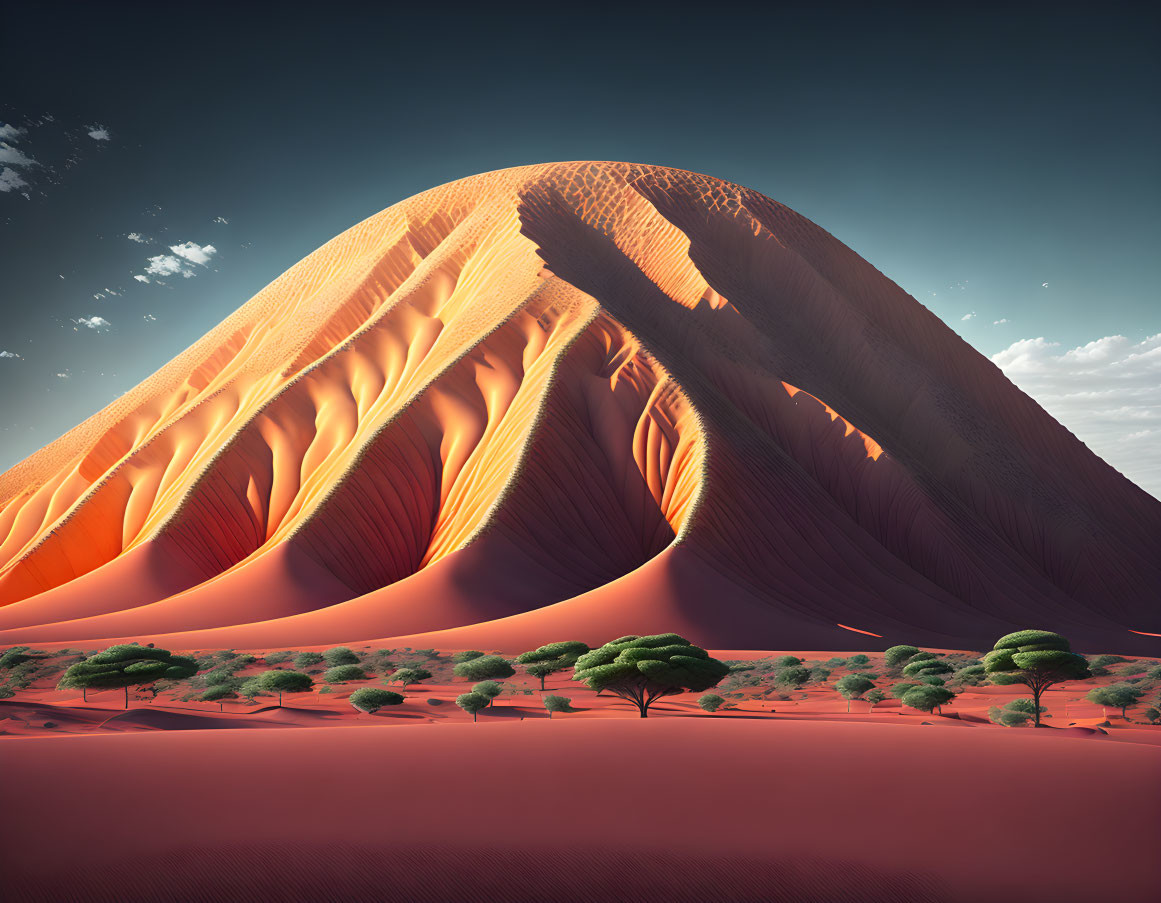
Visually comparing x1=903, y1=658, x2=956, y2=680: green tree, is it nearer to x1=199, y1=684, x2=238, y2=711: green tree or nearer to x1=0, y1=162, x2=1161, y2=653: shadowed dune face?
x1=0, y1=162, x2=1161, y2=653: shadowed dune face

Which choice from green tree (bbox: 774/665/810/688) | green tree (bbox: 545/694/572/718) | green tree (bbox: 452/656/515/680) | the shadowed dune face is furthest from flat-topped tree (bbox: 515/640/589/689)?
green tree (bbox: 774/665/810/688)

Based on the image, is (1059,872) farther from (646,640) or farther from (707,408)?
(707,408)

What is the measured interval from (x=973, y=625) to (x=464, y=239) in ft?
184

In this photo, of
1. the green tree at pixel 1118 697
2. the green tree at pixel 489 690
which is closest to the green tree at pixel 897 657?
the green tree at pixel 1118 697

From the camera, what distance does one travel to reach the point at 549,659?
104ft

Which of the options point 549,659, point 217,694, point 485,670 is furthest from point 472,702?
point 217,694

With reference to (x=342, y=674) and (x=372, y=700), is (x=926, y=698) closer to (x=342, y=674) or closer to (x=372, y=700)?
(x=372, y=700)

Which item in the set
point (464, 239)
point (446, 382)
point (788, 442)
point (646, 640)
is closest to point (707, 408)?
point (788, 442)

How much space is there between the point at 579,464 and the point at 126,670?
101ft

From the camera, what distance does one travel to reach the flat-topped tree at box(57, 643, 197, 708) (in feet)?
85.5

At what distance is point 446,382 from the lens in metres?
58.2

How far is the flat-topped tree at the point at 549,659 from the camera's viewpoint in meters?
30.6

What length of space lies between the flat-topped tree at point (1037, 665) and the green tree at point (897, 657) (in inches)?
210

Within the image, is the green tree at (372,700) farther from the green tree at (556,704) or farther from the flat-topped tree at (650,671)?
the flat-topped tree at (650,671)
